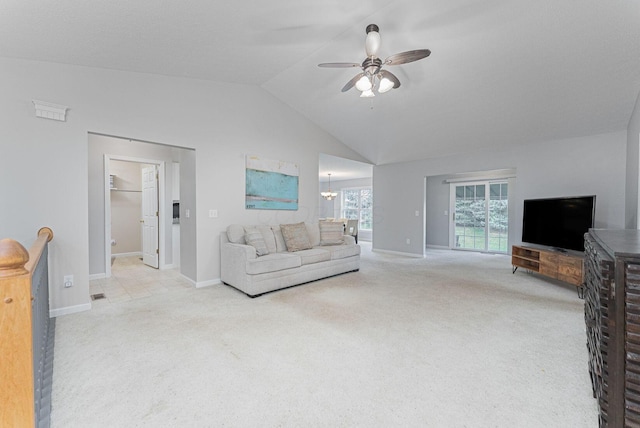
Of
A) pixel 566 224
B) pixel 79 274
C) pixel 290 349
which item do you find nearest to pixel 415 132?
pixel 566 224

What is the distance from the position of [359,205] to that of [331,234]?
5679 mm

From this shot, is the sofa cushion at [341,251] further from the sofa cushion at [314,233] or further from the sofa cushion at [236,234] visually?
the sofa cushion at [236,234]

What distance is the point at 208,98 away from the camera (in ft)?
13.1

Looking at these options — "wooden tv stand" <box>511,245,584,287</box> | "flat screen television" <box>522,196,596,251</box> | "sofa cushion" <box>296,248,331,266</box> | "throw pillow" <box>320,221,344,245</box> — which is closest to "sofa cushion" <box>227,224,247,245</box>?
"sofa cushion" <box>296,248,331,266</box>

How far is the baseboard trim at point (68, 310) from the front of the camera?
2.87 metres

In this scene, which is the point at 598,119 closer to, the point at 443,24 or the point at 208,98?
the point at 443,24

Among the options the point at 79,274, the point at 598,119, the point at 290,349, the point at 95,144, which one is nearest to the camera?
the point at 290,349

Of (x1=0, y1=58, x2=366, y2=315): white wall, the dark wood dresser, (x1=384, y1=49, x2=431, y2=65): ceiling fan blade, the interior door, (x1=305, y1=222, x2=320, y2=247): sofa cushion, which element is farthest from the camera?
the interior door

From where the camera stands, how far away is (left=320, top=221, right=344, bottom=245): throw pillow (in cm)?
493

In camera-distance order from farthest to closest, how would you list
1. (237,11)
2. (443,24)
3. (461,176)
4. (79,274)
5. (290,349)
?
1. (461,176)
2. (79,274)
3. (443,24)
4. (237,11)
5. (290,349)

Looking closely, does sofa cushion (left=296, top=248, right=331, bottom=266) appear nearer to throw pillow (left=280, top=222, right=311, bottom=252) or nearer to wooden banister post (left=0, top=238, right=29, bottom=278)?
throw pillow (left=280, top=222, right=311, bottom=252)

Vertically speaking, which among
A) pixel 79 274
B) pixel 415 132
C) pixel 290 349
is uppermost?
pixel 415 132

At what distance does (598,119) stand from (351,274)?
419cm

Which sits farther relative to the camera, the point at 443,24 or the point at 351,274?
the point at 351,274
